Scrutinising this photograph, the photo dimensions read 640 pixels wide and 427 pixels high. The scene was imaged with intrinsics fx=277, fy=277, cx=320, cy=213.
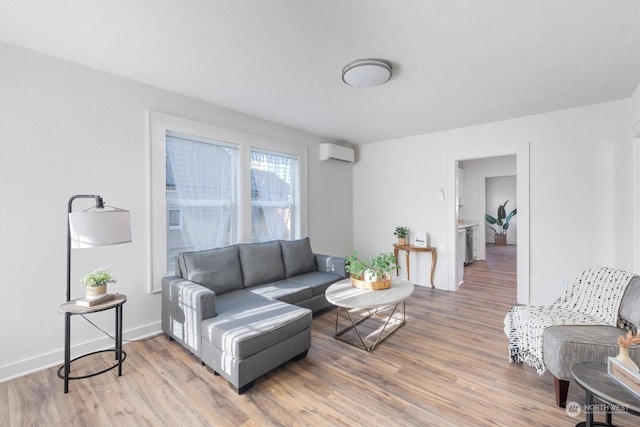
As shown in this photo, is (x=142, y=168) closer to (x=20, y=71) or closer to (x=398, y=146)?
(x=20, y=71)

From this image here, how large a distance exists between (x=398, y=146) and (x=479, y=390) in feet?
12.4

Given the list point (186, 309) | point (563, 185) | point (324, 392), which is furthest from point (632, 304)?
point (186, 309)

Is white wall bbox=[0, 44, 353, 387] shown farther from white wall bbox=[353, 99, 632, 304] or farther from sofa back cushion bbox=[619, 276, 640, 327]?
sofa back cushion bbox=[619, 276, 640, 327]

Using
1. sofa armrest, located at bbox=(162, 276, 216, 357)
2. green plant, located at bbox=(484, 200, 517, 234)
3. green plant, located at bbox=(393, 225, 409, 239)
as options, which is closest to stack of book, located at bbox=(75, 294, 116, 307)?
sofa armrest, located at bbox=(162, 276, 216, 357)

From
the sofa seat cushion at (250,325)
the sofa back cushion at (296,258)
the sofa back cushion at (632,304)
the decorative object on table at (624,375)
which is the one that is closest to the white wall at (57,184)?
the sofa seat cushion at (250,325)

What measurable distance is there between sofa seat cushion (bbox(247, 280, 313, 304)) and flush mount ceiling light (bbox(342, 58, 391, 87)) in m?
2.16

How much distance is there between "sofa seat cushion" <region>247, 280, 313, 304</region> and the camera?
2861 mm

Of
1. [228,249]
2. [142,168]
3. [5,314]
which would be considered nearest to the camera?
[5,314]

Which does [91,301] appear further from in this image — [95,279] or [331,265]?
[331,265]

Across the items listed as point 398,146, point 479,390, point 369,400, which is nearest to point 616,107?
point 398,146

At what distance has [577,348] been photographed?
170 cm

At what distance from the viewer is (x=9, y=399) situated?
186 cm

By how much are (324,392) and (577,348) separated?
5.33 feet

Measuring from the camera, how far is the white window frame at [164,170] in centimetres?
280
